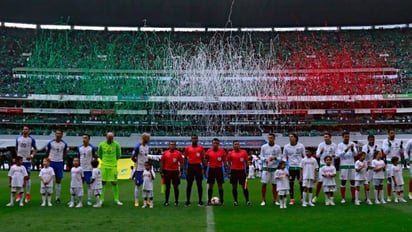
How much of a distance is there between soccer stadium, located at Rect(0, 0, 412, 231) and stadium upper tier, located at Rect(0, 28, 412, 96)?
0.50ft

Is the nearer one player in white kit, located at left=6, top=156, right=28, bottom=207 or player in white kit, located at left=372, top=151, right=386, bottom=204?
player in white kit, located at left=6, top=156, right=28, bottom=207

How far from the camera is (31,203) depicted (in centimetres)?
1514

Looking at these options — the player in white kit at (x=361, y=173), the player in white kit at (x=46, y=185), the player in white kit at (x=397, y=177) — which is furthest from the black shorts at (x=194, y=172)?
the player in white kit at (x=397, y=177)

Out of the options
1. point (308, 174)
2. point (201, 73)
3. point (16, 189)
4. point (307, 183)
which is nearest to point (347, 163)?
point (308, 174)

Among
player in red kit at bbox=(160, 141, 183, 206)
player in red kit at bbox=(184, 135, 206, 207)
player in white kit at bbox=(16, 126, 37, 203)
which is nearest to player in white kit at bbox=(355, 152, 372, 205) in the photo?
player in red kit at bbox=(184, 135, 206, 207)

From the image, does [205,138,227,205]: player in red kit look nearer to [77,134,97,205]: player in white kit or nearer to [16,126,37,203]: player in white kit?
[77,134,97,205]: player in white kit

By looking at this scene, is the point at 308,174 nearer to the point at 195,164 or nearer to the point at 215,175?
the point at 215,175

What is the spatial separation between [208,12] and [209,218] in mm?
54465

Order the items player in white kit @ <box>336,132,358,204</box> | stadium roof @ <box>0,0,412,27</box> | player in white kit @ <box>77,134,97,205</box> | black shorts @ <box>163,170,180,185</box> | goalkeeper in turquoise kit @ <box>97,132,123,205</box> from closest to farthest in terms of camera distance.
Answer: black shorts @ <box>163,170,180,185</box> → goalkeeper in turquoise kit @ <box>97,132,123,205</box> → player in white kit @ <box>77,134,97,205</box> → player in white kit @ <box>336,132,358,204</box> → stadium roof @ <box>0,0,412,27</box>

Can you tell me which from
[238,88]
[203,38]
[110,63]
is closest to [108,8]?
[110,63]

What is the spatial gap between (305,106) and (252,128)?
6672 mm

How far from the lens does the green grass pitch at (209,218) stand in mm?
10445

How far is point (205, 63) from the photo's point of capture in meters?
62.1

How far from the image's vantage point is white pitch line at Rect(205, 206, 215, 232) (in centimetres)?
1040
